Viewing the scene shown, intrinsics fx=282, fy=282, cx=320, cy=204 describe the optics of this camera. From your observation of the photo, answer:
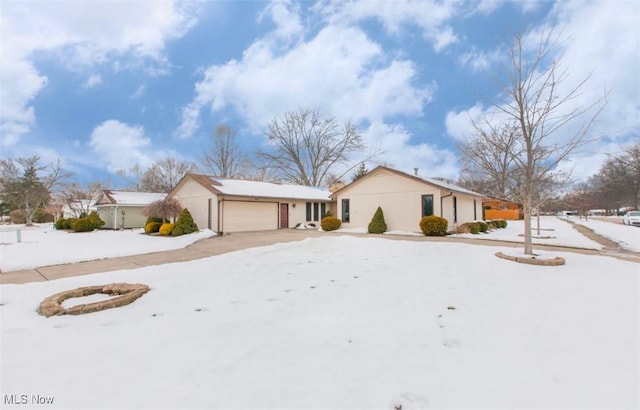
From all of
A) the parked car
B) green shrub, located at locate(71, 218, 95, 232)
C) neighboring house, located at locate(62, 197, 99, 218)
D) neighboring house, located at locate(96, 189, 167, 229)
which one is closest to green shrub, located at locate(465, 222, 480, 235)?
the parked car

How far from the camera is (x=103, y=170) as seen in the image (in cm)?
4200

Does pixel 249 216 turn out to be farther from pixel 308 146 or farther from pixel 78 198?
pixel 78 198

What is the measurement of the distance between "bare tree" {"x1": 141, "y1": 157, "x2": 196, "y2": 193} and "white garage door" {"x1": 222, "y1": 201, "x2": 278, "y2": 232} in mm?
25392

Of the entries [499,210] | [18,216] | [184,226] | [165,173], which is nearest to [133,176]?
[165,173]

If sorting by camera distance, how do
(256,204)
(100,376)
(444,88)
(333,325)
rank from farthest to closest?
(256,204), (444,88), (333,325), (100,376)

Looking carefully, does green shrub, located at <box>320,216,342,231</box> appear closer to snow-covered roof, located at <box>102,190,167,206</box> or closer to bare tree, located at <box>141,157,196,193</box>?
snow-covered roof, located at <box>102,190,167,206</box>

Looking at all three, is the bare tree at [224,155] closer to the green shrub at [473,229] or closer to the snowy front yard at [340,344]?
the green shrub at [473,229]

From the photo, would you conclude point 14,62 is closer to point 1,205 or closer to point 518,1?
point 518,1

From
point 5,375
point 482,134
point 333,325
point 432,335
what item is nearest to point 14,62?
point 5,375

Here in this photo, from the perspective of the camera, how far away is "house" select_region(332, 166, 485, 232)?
50.3 ft

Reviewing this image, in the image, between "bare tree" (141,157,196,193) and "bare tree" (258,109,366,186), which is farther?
"bare tree" (141,157,196,193)

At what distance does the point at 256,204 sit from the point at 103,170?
3685 cm

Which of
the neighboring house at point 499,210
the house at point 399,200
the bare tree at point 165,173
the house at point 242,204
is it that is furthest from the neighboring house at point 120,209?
the neighboring house at point 499,210

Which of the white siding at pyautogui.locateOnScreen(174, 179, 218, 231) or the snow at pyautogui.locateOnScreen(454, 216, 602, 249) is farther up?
the white siding at pyautogui.locateOnScreen(174, 179, 218, 231)
